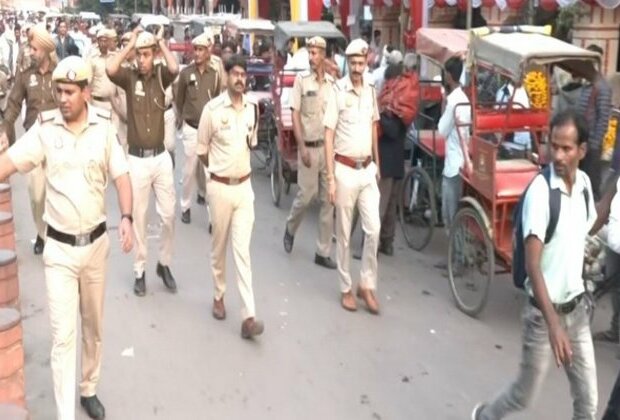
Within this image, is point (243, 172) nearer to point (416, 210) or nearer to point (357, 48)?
point (357, 48)

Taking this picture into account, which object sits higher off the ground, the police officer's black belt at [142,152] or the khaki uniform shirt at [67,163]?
the khaki uniform shirt at [67,163]

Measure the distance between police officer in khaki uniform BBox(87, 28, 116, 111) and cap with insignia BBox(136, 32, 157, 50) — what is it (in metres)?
2.76

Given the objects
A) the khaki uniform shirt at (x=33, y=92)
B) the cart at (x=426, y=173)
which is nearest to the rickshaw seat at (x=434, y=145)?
the cart at (x=426, y=173)

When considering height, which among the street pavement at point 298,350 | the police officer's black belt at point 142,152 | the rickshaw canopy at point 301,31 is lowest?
the street pavement at point 298,350

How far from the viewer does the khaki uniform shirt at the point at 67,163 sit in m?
4.28

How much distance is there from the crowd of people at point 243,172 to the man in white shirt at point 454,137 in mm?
17

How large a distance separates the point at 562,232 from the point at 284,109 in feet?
21.6

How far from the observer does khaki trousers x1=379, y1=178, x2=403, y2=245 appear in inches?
304

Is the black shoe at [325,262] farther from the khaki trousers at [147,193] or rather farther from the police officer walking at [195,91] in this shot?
the police officer walking at [195,91]

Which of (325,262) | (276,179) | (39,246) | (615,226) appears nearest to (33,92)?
(39,246)

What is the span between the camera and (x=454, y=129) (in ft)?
23.1

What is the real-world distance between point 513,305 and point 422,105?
10.9 ft

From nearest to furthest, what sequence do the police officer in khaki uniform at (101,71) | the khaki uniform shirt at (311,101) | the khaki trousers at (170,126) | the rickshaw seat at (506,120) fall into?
the rickshaw seat at (506,120) → the khaki uniform shirt at (311,101) → the khaki trousers at (170,126) → the police officer in khaki uniform at (101,71)

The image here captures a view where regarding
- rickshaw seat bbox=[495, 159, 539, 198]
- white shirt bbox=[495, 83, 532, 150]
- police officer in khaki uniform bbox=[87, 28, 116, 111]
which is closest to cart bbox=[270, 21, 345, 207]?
police officer in khaki uniform bbox=[87, 28, 116, 111]
